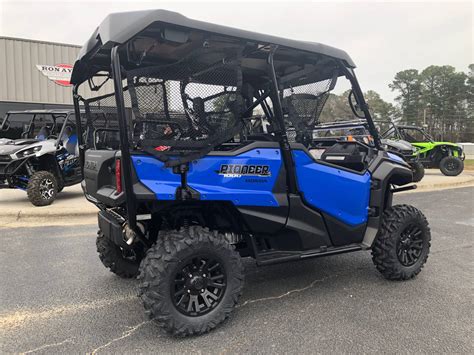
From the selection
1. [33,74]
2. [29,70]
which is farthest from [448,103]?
[29,70]

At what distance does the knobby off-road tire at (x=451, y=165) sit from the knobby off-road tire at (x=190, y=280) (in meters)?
14.7

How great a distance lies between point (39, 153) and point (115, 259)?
5.42 meters

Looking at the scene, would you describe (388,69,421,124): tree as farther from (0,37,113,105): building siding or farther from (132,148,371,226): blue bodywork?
(132,148,371,226): blue bodywork

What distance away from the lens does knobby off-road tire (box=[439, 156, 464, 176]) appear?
15.4m

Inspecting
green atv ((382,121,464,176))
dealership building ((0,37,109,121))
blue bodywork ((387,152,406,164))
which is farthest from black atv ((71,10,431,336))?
dealership building ((0,37,109,121))

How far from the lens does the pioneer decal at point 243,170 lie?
3172 mm

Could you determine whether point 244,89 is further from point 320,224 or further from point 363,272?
point 363,272

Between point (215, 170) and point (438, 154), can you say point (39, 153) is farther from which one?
point (438, 154)

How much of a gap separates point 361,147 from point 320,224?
105 cm

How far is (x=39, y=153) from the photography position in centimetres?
848

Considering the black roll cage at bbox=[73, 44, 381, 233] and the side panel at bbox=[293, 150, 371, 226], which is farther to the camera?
the side panel at bbox=[293, 150, 371, 226]

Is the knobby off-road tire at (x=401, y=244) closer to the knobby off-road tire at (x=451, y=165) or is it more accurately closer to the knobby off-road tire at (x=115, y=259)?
the knobby off-road tire at (x=115, y=259)

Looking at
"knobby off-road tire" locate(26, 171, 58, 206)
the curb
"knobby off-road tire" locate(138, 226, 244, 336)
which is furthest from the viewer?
"knobby off-road tire" locate(26, 171, 58, 206)

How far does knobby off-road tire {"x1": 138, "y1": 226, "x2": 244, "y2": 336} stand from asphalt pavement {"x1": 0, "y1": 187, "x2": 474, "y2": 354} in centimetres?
16
